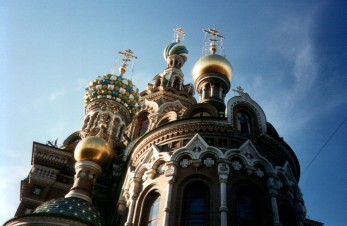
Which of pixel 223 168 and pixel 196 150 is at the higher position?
pixel 196 150

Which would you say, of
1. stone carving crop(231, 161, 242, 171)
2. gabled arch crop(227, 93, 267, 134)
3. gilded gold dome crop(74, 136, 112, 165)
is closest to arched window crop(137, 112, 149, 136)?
gilded gold dome crop(74, 136, 112, 165)

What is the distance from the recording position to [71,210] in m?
11.0

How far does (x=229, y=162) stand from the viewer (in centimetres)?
1040

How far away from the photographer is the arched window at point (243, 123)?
38.4 feet

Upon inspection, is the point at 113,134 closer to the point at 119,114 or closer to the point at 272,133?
the point at 119,114

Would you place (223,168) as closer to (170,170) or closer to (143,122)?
(170,170)

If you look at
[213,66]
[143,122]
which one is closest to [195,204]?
[213,66]

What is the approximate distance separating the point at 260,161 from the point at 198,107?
2.65 metres

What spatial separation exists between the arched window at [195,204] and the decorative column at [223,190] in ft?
1.29

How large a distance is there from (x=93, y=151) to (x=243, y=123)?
4758 millimetres

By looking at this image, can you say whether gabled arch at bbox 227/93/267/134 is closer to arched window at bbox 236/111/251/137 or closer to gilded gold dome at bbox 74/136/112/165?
arched window at bbox 236/111/251/137

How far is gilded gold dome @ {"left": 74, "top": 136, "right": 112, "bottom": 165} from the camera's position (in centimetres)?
1384

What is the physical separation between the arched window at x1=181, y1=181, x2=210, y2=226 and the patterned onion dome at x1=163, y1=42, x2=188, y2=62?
43.1ft

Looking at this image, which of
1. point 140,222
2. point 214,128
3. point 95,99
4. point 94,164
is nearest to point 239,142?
point 214,128
